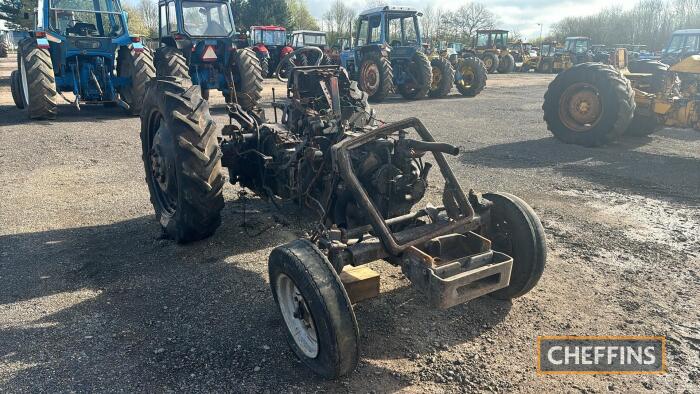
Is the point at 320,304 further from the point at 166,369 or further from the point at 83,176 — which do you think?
the point at 83,176

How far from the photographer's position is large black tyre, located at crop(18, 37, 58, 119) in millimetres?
10484

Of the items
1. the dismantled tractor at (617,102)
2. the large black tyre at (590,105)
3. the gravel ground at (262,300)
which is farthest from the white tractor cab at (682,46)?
the gravel ground at (262,300)

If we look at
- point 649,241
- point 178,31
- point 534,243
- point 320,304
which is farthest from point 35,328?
point 178,31

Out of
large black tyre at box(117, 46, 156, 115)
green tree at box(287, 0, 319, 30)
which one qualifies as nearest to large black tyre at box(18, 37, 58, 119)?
large black tyre at box(117, 46, 156, 115)

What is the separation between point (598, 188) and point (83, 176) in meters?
7.42

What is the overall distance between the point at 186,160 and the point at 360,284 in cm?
196

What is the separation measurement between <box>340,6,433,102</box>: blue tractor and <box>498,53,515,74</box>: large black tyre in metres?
18.0

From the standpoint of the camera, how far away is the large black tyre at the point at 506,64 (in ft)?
109

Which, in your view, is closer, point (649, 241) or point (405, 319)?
point (405, 319)

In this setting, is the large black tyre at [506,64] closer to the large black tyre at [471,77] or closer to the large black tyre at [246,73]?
the large black tyre at [471,77]

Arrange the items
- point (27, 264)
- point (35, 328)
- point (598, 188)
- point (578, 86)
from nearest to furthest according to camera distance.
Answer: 1. point (35, 328)
2. point (27, 264)
3. point (598, 188)
4. point (578, 86)

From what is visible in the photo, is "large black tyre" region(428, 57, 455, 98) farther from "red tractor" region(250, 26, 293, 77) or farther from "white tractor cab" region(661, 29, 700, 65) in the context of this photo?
"red tractor" region(250, 26, 293, 77)

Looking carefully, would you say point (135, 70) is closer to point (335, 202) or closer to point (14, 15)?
point (335, 202)

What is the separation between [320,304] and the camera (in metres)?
2.83
